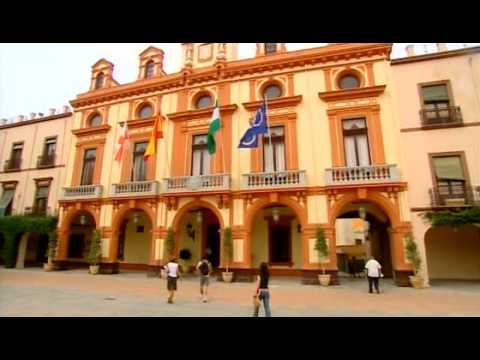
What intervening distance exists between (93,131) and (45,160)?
5084 mm

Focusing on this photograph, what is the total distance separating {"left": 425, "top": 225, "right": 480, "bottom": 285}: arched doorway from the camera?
13727mm

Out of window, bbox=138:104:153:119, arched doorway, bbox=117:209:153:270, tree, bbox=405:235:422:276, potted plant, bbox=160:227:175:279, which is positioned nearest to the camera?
tree, bbox=405:235:422:276

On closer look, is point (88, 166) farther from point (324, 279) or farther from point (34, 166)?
point (324, 279)

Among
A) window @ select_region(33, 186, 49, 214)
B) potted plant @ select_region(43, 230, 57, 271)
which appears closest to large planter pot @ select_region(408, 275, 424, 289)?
potted plant @ select_region(43, 230, 57, 271)

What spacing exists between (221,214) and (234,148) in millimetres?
3532

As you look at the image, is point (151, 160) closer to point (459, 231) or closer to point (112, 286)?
point (112, 286)

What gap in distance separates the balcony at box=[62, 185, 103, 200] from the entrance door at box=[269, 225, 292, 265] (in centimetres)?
1028

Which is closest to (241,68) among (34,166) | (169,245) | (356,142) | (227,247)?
(356,142)

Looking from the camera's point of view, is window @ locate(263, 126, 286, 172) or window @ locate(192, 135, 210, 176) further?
window @ locate(192, 135, 210, 176)

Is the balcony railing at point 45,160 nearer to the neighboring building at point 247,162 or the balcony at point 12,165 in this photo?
the balcony at point 12,165

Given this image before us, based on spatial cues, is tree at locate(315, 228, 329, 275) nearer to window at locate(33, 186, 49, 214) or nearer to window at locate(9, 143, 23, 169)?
→ window at locate(33, 186, 49, 214)

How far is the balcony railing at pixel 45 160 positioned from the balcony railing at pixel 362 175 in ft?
60.2

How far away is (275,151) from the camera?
15.2m
